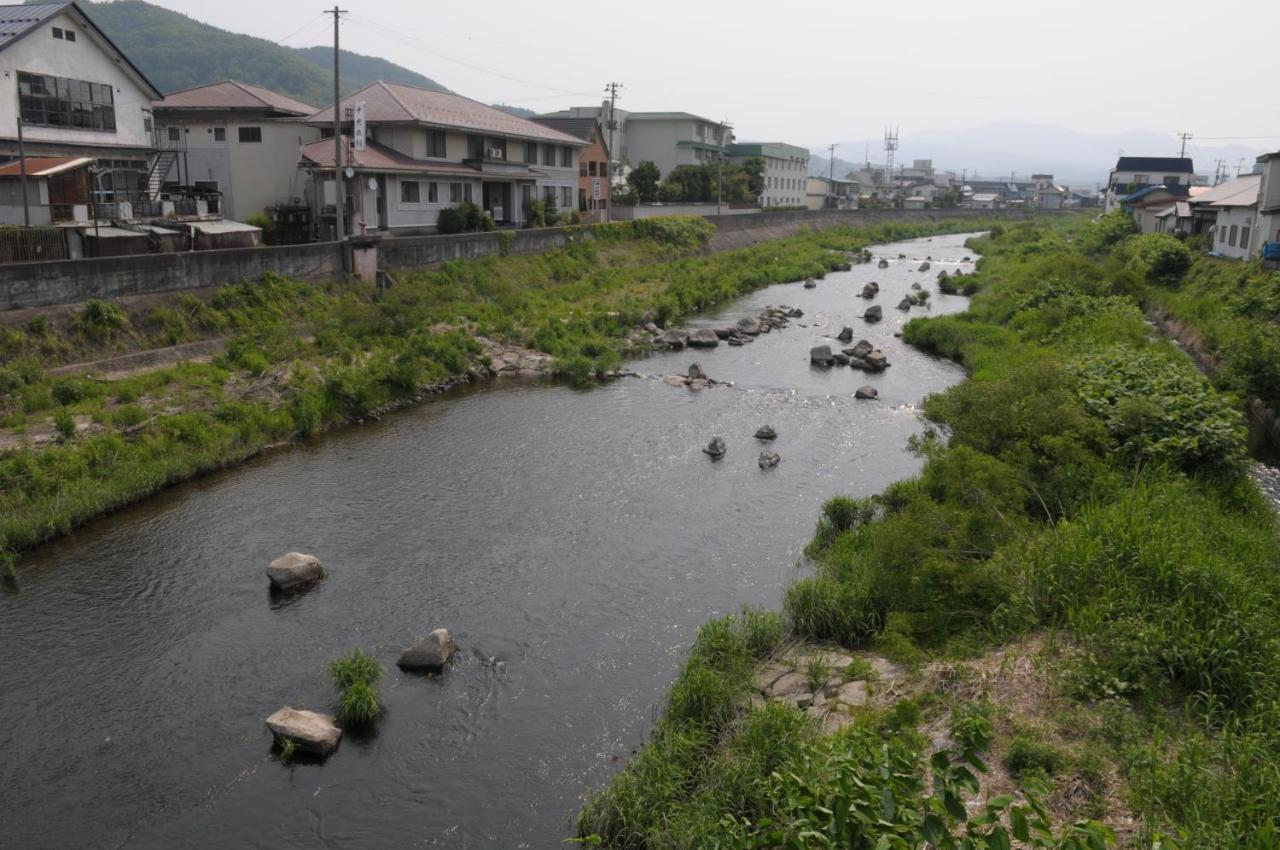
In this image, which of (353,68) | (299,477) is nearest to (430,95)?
(299,477)

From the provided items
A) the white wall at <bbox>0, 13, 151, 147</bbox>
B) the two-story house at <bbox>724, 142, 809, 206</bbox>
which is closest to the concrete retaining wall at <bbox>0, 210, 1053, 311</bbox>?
the white wall at <bbox>0, 13, 151, 147</bbox>

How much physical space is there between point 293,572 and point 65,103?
78.2 feet

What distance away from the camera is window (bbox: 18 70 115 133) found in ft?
88.4

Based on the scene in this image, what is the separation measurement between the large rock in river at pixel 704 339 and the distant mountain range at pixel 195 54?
78292 millimetres

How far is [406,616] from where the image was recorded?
489 inches

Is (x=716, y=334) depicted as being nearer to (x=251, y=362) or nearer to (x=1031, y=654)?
(x=251, y=362)

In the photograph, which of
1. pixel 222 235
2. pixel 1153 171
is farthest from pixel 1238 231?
pixel 1153 171

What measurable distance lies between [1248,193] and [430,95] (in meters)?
35.7

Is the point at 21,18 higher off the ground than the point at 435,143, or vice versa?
the point at 21,18

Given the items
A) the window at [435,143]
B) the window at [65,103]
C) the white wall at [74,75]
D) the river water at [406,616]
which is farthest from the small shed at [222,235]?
the window at [435,143]

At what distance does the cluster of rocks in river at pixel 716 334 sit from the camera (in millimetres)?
32062

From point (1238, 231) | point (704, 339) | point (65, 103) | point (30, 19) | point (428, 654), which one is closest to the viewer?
A: point (428, 654)

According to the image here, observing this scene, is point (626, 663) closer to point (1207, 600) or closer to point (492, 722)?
point (492, 722)

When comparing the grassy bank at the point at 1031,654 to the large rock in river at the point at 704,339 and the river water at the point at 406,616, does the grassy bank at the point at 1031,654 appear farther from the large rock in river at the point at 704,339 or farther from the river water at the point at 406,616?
the large rock in river at the point at 704,339
